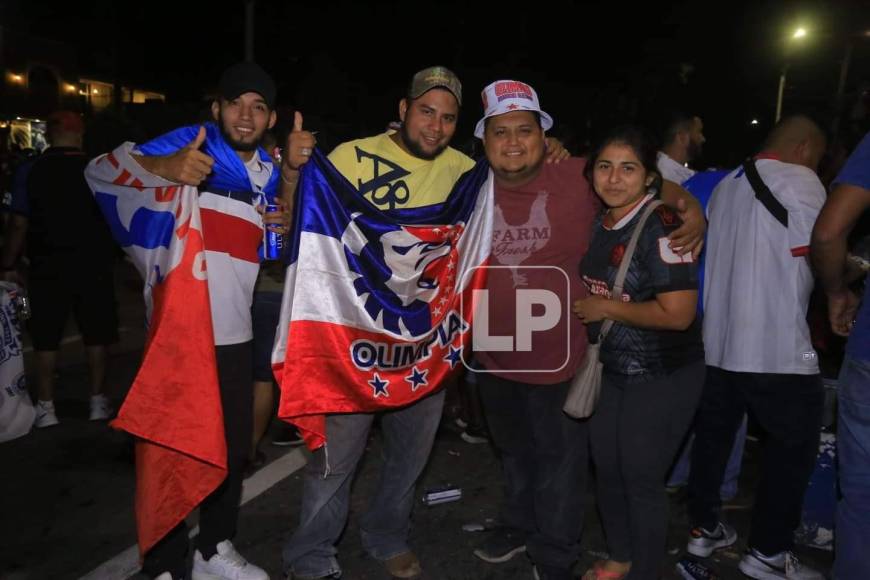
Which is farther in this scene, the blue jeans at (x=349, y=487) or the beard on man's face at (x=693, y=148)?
the beard on man's face at (x=693, y=148)

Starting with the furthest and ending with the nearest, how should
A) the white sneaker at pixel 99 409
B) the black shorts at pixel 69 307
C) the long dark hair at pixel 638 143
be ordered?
1. the white sneaker at pixel 99 409
2. the black shorts at pixel 69 307
3. the long dark hair at pixel 638 143

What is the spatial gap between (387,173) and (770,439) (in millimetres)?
2307

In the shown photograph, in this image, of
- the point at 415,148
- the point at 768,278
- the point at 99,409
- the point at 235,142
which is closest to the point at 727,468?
the point at 768,278

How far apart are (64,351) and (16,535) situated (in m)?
3.83

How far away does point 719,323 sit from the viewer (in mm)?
3568

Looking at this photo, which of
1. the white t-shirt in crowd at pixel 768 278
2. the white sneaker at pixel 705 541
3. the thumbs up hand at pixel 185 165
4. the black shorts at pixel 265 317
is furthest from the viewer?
the black shorts at pixel 265 317

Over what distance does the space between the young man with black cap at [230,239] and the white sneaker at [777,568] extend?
8.05 feet

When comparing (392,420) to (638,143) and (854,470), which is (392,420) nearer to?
(638,143)

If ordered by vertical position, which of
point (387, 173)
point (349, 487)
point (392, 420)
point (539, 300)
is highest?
point (387, 173)

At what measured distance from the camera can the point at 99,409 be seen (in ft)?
17.4

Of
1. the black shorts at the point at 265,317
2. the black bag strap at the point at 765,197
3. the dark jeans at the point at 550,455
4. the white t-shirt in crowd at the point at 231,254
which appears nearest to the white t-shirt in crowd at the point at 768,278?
the black bag strap at the point at 765,197

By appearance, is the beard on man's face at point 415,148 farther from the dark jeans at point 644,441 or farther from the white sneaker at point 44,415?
the white sneaker at point 44,415

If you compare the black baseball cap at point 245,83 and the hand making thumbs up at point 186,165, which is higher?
the black baseball cap at point 245,83

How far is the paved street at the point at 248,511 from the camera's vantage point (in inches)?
137
